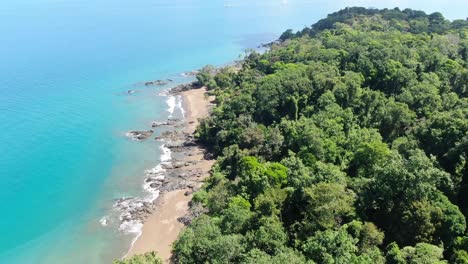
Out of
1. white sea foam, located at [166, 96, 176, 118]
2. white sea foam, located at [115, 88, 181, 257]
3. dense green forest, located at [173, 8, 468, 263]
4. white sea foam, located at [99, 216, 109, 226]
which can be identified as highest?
dense green forest, located at [173, 8, 468, 263]

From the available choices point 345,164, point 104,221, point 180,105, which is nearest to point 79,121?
point 180,105

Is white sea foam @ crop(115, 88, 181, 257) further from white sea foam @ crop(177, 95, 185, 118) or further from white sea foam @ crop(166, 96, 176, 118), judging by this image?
white sea foam @ crop(166, 96, 176, 118)

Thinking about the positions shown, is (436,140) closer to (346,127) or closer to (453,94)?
(346,127)

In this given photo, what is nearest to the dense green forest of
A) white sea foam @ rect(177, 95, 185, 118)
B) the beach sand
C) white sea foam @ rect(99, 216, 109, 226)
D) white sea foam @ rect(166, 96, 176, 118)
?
the beach sand

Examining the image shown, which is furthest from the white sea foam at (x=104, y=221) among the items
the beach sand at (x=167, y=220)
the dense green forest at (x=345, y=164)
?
the dense green forest at (x=345, y=164)

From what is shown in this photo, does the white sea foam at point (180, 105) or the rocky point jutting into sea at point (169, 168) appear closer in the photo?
the rocky point jutting into sea at point (169, 168)

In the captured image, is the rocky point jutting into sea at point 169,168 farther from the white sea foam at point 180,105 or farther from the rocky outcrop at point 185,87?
the rocky outcrop at point 185,87
